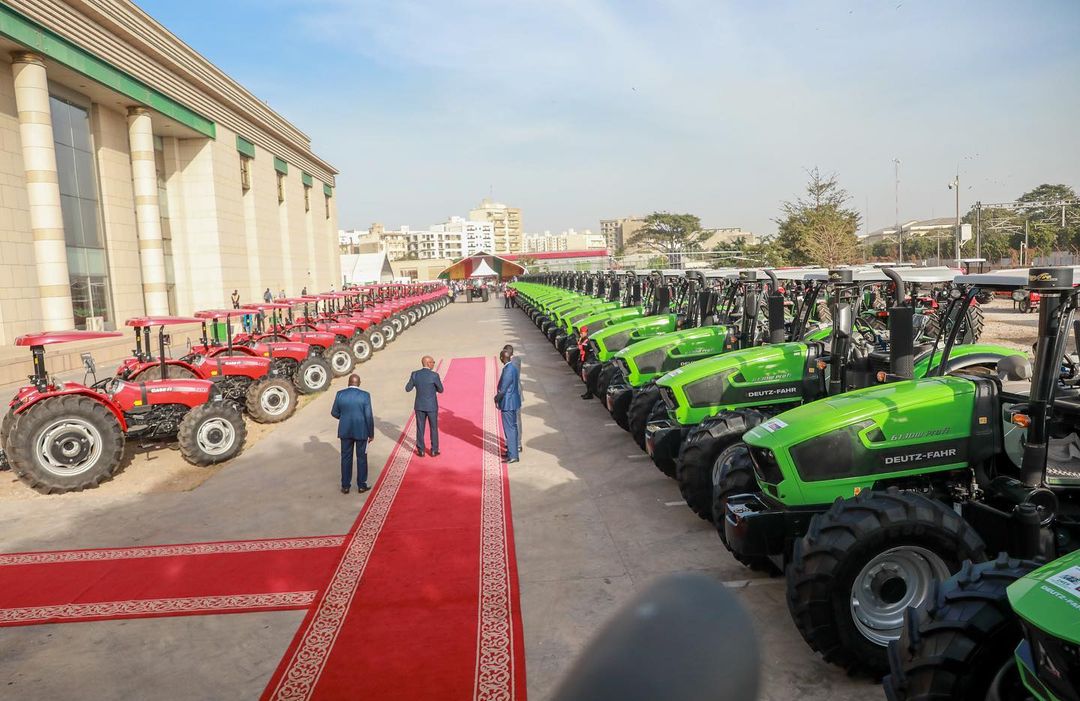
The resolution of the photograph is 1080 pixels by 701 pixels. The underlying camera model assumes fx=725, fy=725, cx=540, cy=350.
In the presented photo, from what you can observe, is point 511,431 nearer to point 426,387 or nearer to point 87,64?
point 426,387

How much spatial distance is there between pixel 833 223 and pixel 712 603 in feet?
125

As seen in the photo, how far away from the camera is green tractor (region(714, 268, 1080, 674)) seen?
3771 millimetres

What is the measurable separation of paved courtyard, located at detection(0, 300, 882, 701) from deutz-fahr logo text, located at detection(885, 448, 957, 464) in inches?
48.3

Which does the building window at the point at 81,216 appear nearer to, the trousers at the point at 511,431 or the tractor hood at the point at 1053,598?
the trousers at the point at 511,431

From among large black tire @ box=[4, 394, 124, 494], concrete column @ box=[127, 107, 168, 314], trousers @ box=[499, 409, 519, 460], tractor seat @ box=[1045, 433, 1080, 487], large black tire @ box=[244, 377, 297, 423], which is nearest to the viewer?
tractor seat @ box=[1045, 433, 1080, 487]

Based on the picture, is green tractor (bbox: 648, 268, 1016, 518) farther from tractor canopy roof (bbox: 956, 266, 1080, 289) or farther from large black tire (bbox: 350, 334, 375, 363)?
large black tire (bbox: 350, 334, 375, 363)

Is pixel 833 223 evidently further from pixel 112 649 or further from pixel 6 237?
Answer: pixel 112 649

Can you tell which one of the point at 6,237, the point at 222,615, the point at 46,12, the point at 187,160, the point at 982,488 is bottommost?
the point at 222,615

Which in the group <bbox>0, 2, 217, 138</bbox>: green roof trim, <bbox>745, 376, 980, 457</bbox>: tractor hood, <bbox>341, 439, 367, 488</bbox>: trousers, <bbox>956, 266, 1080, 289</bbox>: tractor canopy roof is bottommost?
<bbox>341, 439, 367, 488</bbox>: trousers

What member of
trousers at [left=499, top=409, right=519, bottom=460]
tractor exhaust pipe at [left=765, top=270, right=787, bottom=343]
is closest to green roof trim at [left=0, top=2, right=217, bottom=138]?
→ trousers at [left=499, top=409, right=519, bottom=460]

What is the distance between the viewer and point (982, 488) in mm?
4387

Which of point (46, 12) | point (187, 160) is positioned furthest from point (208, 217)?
→ point (46, 12)

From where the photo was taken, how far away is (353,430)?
762 centimetres

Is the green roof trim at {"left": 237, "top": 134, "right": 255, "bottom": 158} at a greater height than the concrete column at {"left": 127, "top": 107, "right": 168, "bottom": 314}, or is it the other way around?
the green roof trim at {"left": 237, "top": 134, "right": 255, "bottom": 158}
